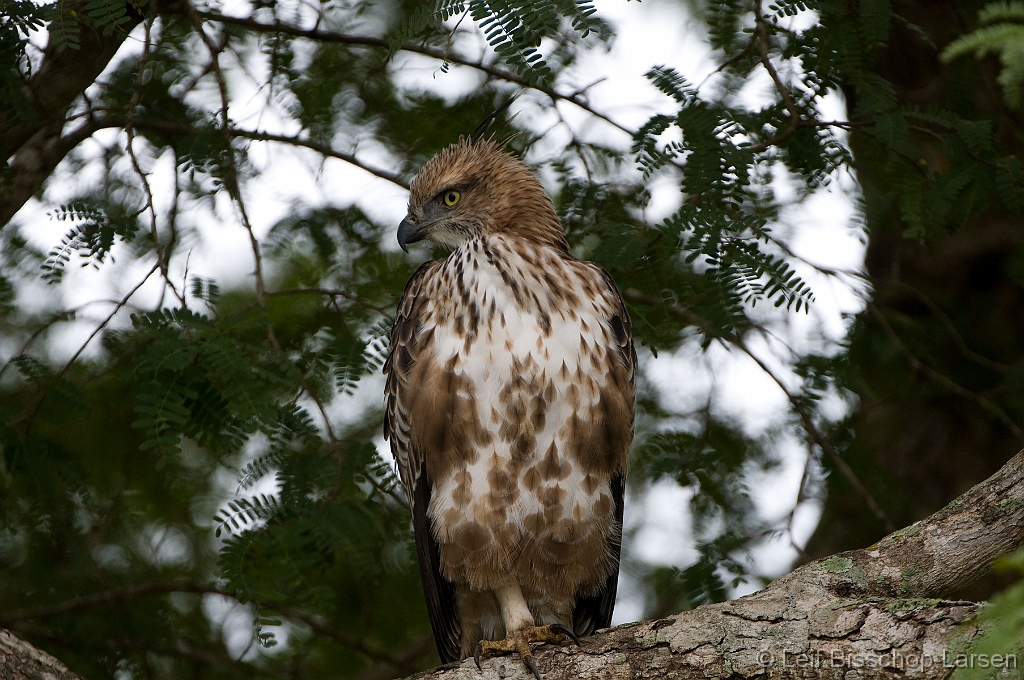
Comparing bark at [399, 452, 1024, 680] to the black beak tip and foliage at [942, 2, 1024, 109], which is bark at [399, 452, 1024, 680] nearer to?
foliage at [942, 2, 1024, 109]

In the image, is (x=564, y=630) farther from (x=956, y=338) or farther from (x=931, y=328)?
(x=931, y=328)

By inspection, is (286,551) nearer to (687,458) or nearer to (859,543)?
(687,458)

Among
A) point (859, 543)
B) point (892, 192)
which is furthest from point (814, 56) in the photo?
point (859, 543)

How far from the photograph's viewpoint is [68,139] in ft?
13.4

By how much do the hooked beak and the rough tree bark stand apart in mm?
2121

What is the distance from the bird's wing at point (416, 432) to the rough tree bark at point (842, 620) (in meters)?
0.93

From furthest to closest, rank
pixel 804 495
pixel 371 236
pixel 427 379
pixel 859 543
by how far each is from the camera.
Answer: pixel 859 543
pixel 371 236
pixel 804 495
pixel 427 379

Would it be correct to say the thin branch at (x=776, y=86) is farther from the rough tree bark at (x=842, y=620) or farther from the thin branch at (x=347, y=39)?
the rough tree bark at (x=842, y=620)

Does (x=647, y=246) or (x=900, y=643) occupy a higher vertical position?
(x=647, y=246)

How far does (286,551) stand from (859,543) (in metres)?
3.43

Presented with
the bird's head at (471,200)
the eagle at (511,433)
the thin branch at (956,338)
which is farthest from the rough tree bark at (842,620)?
the thin branch at (956,338)

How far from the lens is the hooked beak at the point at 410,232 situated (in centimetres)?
432

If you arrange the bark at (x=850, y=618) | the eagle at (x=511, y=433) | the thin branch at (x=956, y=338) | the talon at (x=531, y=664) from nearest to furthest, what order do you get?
1. the bark at (x=850, y=618)
2. the talon at (x=531, y=664)
3. the eagle at (x=511, y=433)
4. the thin branch at (x=956, y=338)

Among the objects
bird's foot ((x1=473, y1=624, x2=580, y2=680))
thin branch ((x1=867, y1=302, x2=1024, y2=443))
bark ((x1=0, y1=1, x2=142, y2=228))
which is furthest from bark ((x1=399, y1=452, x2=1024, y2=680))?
bark ((x1=0, y1=1, x2=142, y2=228))
